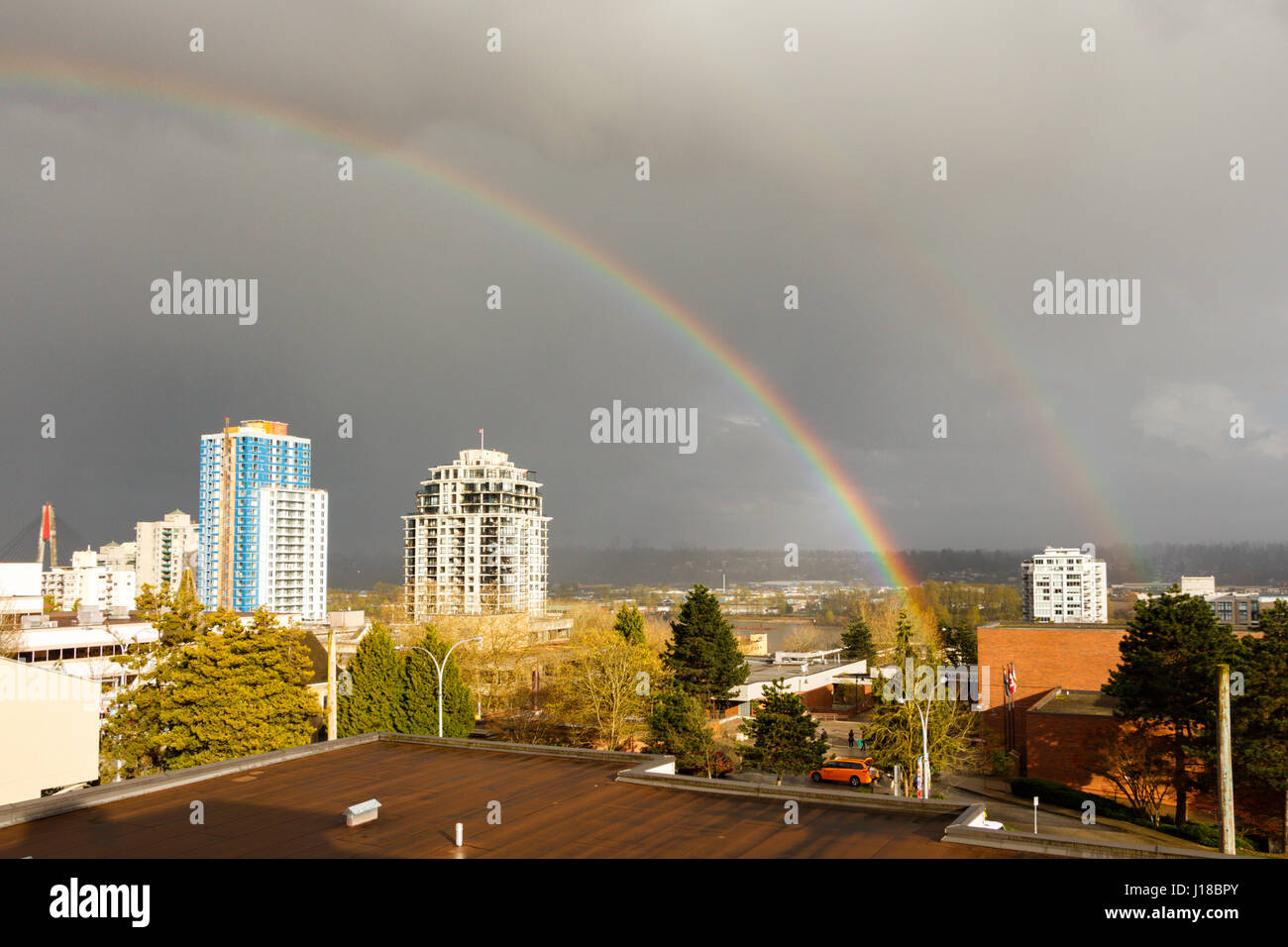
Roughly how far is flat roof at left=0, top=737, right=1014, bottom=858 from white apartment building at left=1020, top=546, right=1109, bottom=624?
131736 millimetres

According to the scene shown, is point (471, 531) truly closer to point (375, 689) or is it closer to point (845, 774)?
point (375, 689)

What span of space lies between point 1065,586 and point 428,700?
125 meters

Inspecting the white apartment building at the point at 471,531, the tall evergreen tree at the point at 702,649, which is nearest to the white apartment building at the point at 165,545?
the white apartment building at the point at 471,531

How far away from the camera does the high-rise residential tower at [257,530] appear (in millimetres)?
122375

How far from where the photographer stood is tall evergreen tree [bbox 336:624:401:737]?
2834cm

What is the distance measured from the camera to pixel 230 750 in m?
22.1

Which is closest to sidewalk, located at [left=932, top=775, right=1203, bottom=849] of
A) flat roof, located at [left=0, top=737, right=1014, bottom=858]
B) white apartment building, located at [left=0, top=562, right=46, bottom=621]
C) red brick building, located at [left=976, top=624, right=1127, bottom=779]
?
red brick building, located at [left=976, top=624, right=1127, bottom=779]

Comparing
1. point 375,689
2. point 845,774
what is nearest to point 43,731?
point 375,689

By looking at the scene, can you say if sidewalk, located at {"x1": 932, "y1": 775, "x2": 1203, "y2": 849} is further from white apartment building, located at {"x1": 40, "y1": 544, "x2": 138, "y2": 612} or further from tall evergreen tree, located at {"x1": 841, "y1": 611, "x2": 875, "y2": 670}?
white apartment building, located at {"x1": 40, "y1": 544, "x2": 138, "y2": 612}

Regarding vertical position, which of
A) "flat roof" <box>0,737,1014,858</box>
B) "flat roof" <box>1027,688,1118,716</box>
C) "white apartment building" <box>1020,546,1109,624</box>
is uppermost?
"flat roof" <box>0,737,1014,858</box>

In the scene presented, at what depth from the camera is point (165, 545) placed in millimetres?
153000

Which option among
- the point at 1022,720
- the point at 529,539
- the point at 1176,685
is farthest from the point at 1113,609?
the point at 1176,685
